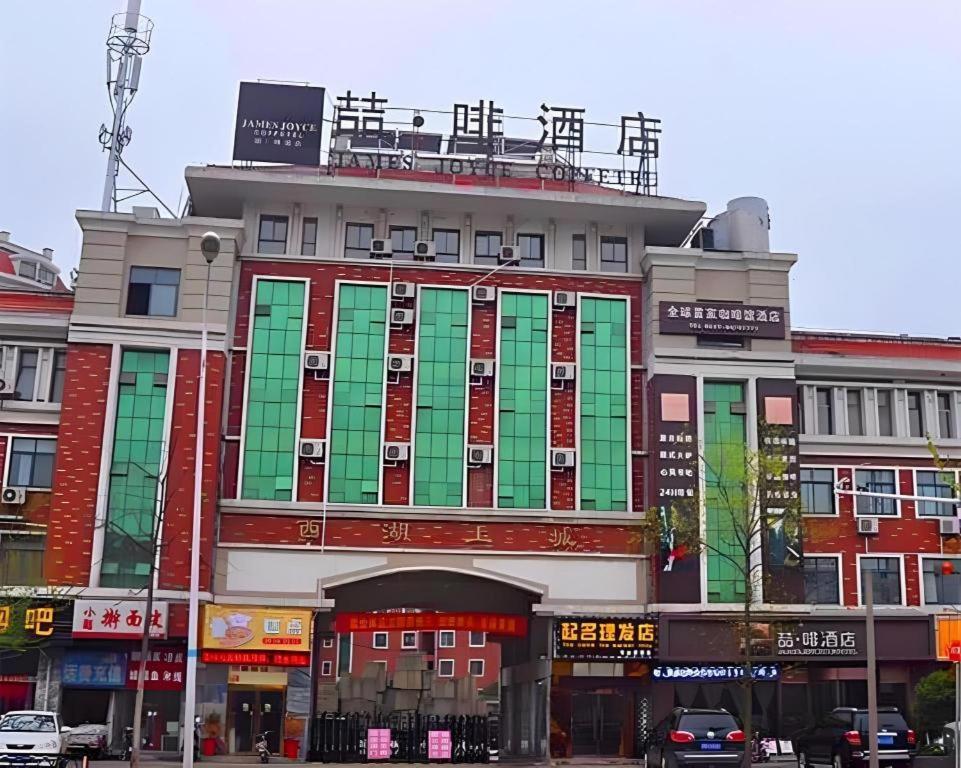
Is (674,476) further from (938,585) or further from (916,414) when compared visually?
(938,585)

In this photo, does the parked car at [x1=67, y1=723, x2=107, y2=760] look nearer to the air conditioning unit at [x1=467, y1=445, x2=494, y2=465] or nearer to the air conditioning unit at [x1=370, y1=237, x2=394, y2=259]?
the air conditioning unit at [x1=467, y1=445, x2=494, y2=465]

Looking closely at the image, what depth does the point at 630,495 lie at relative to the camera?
32438 mm

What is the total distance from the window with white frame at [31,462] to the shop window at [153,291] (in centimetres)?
445

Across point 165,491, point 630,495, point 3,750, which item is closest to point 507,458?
point 630,495

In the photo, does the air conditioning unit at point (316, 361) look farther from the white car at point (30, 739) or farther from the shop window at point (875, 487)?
the shop window at point (875, 487)

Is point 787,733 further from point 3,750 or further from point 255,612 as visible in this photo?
point 3,750

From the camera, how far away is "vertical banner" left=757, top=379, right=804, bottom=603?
3133 cm

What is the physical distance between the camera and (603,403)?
33000 mm

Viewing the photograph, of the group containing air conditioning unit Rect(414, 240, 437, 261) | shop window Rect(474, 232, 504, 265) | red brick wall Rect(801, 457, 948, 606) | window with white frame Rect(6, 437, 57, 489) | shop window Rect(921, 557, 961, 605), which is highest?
shop window Rect(474, 232, 504, 265)

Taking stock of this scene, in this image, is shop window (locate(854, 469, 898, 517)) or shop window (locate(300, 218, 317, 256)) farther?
shop window (locate(854, 469, 898, 517))

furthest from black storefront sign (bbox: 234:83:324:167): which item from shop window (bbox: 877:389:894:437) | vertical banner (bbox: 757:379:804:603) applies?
shop window (bbox: 877:389:894:437)

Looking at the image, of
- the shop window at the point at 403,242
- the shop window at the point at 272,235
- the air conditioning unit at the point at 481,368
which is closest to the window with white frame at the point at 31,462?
the shop window at the point at 272,235

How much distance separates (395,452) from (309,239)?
22.5ft

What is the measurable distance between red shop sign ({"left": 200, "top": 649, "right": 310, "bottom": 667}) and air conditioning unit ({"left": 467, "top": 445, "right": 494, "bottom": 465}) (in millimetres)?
6806
